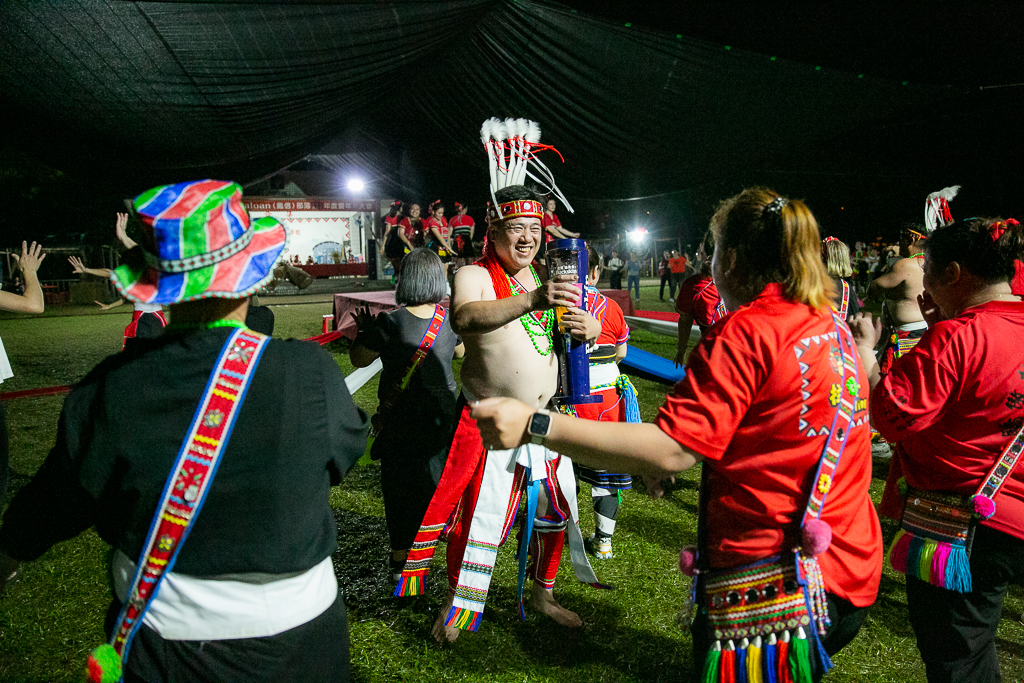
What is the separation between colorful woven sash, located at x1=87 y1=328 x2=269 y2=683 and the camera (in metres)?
1.15

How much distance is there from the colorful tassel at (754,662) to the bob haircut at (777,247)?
0.79 meters

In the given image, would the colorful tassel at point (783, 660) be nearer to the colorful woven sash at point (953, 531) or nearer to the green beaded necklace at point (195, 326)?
the colorful woven sash at point (953, 531)

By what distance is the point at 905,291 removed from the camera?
4859 mm

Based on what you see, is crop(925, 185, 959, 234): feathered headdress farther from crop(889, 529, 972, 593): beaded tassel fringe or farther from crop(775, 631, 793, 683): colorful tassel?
crop(775, 631, 793, 683): colorful tassel

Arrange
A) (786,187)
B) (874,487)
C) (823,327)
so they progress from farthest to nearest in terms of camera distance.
A: (786,187) → (874,487) → (823,327)

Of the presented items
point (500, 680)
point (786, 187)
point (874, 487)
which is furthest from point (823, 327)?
point (786, 187)

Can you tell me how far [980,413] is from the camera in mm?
1782

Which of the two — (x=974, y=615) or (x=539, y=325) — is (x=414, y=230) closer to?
(x=539, y=325)

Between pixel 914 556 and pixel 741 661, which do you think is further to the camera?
pixel 914 556

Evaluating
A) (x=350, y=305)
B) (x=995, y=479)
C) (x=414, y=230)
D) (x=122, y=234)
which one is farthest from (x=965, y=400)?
(x=350, y=305)

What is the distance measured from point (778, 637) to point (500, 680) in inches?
61.6

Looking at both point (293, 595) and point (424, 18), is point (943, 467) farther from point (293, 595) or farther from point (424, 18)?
point (424, 18)

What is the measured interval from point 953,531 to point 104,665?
2.26 m

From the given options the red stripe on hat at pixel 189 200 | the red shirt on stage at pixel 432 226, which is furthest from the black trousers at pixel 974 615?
the red shirt on stage at pixel 432 226
